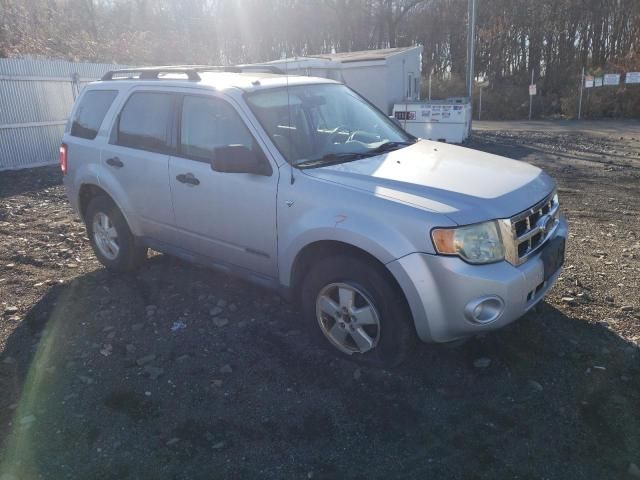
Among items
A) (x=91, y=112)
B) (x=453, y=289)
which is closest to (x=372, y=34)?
(x=91, y=112)

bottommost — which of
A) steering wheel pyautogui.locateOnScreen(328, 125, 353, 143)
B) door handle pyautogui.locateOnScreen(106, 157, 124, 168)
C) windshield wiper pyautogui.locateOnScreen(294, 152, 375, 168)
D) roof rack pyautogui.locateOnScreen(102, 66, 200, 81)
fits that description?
door handle pyautogui.locateOnScreen(106, 157, 124, 168)

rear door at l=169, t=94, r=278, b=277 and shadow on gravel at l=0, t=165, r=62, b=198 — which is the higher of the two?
rear door at l=169, t=94, r=278, b=277

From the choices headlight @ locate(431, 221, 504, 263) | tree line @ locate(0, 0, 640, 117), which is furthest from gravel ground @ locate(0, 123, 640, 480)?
tree line @ locate(0, 0, 640, 117)

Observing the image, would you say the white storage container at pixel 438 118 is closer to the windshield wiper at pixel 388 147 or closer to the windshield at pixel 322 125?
the windshield at pixel 322 125

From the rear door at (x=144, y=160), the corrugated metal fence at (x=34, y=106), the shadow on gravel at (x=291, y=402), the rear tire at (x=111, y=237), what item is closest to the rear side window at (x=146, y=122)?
the rear door at (x=144, y=160)

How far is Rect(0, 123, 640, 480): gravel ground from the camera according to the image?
9.25ft

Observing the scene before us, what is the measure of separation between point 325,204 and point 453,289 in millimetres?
985

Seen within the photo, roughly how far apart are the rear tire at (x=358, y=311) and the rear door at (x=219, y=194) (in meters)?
0.46

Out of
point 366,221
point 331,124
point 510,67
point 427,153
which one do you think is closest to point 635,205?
point 427,153

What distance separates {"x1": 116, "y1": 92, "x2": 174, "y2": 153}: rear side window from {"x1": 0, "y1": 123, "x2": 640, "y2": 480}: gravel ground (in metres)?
1.37

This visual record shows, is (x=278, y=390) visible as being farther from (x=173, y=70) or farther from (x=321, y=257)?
(x=173, y=70)

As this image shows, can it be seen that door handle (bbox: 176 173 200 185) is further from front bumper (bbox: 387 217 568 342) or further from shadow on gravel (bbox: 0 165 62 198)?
shadow on gravel (bbox: 0 165 62 198)

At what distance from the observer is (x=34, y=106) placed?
12312mm

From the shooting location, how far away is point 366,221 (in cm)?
326
